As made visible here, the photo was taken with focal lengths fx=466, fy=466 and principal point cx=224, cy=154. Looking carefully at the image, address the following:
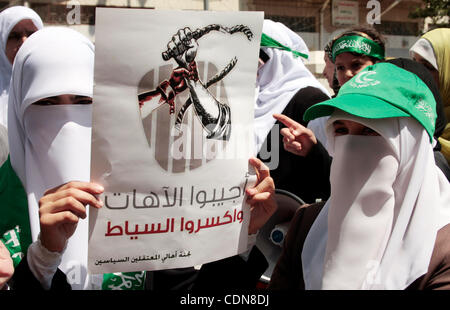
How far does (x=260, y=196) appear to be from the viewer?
4.48 ft

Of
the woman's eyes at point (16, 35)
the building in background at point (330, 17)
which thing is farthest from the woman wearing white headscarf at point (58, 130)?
the building in background at point (330, 17)

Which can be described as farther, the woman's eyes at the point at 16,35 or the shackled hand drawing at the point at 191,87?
the woman's eyes at the point at 16,35

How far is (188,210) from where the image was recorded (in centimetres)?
128

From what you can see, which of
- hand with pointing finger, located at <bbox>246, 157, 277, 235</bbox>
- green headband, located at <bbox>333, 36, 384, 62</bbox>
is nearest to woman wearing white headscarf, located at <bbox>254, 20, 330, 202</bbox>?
green headband, located at <bbox>333, 36, 384, 62</bbox>

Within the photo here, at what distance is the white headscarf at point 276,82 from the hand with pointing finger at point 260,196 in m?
1.06

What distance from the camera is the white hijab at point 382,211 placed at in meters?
1.37

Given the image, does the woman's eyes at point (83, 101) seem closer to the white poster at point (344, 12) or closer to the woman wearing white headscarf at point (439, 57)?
the woman wearing white headscarf at point (439, 57)

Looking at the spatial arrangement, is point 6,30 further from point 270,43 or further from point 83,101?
point 83,101

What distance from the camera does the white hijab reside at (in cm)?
137

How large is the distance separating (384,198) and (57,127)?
3.42 ft

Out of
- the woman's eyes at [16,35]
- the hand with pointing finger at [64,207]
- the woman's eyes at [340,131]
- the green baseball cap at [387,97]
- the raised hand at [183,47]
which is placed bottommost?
the hand with pointing finger at [64,207]

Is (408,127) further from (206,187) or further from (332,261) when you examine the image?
(206,187)

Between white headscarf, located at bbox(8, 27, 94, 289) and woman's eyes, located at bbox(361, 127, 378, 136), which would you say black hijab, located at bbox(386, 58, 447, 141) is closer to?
woman's eyes, located at bbox(361, 127, 378, 136)

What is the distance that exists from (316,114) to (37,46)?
97cm
